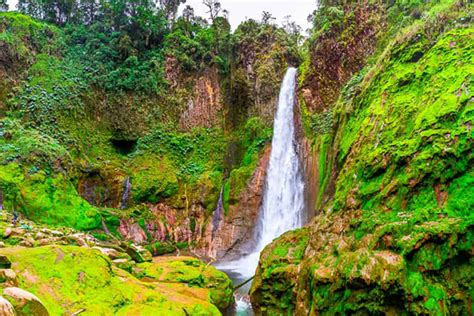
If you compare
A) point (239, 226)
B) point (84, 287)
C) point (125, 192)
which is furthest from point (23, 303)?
point (125, 192)

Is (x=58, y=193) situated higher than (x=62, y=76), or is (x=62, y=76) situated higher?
(x=62, y=76)

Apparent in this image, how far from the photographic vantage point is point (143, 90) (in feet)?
78.9

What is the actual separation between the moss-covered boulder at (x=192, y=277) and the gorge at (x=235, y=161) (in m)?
0.05

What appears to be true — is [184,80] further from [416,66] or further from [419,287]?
[419,287]

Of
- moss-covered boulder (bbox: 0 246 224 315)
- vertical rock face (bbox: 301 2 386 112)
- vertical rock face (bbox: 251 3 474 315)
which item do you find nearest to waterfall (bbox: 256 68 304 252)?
vertical rock face (bbox: 301 2 386 112)

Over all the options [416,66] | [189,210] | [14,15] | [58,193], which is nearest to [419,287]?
[416,66]

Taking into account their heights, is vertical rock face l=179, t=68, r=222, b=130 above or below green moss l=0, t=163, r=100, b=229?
above

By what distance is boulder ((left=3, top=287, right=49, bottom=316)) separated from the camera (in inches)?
136

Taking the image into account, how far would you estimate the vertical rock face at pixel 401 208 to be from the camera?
5004mm

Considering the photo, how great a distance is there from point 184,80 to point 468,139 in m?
21.5

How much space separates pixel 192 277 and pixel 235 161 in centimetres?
1361

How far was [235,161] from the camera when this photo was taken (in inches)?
864

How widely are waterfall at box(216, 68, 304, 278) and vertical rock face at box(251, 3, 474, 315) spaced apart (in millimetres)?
6202

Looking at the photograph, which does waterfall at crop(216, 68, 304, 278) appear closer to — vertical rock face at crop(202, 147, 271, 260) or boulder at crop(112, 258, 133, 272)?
vertical rock face at crop(202, 147, 271, 260)
